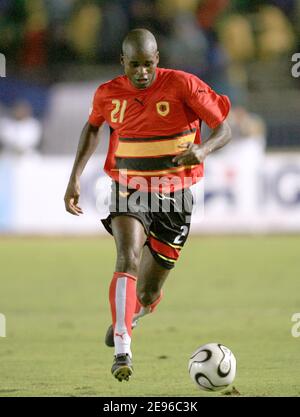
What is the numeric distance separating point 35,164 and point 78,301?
22.1 feet

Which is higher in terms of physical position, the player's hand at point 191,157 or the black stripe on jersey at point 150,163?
the black stripe on jersey at point 150,163

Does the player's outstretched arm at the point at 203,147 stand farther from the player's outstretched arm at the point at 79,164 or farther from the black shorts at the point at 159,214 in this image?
the player's outstretched arm at the point at 79,164

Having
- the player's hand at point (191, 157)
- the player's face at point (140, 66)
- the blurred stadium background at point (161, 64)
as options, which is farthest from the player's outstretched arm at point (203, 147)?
the blurred stadium background at point (161, 64)

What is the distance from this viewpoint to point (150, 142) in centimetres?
765

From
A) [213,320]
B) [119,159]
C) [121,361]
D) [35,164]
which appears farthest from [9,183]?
[121,361]

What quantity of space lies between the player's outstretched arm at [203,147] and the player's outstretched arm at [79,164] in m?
0.65

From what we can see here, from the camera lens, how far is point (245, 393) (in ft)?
22.0

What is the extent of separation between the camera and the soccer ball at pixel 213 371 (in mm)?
6750

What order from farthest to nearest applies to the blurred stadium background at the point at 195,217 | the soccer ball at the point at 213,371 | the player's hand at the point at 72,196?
the blurred stadium background at the point at 195,217, the player's hand at the point at 72,196, the soccer ball at the point at 213,371

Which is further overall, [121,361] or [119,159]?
[119,159]
